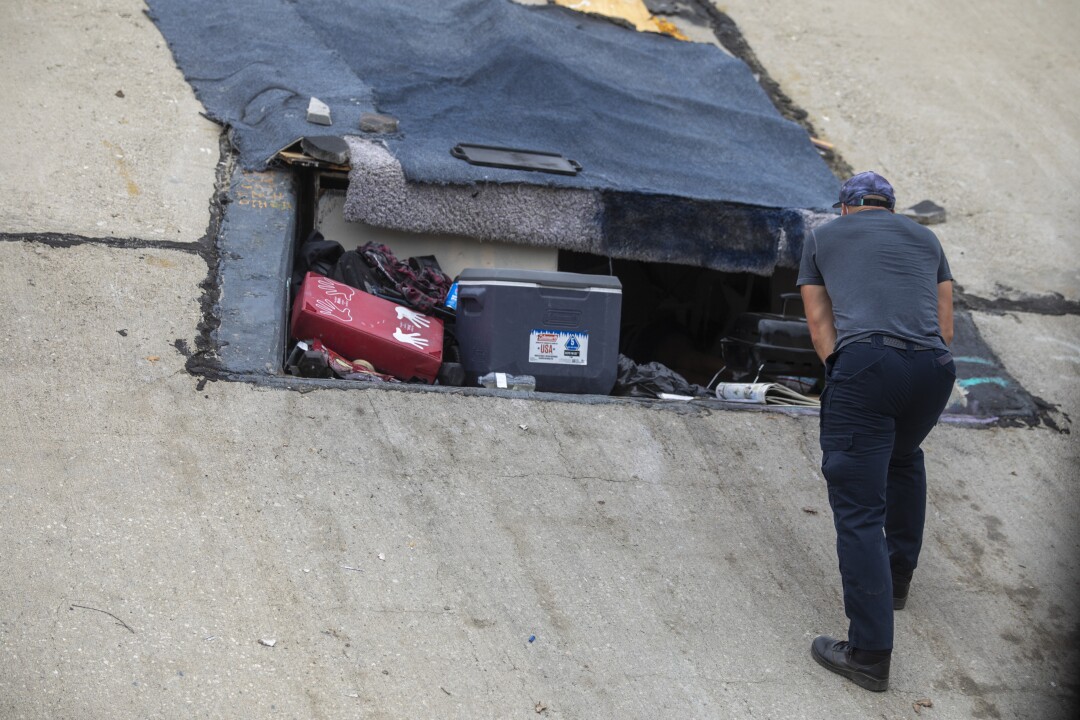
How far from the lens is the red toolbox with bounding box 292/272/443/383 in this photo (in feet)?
16.7

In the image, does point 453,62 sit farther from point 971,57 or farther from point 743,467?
point 971,57

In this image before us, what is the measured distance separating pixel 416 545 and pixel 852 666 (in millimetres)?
1558

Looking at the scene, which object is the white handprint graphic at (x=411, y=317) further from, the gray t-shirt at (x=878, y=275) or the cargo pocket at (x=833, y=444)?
the cargo pocket at (x=833, y=444)

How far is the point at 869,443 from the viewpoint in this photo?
3545mm

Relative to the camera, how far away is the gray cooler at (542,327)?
17.4 ft

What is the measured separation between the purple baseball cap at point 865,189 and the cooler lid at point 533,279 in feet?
5.71

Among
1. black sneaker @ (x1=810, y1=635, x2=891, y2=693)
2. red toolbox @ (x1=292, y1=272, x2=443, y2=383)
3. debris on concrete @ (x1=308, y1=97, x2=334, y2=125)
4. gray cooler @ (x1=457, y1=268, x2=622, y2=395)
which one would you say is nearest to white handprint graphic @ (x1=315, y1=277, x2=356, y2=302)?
red toolbox @ (x1=292, y1=272, x2=443, y2=383)

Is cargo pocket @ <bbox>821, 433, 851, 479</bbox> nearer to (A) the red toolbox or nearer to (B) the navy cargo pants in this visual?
(B) the navy cargo pants

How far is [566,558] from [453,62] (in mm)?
4353

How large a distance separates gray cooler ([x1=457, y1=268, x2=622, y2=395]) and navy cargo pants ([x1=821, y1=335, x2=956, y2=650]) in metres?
1.90

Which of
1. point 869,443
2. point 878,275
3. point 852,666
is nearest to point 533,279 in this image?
point 878,275

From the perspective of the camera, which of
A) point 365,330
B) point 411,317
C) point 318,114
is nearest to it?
point 365,330

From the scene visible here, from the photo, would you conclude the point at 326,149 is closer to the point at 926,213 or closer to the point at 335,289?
the point at 335,289

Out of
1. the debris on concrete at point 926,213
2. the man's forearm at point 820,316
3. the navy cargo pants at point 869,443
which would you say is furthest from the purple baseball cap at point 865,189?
the debris on concrete at point 926,213
